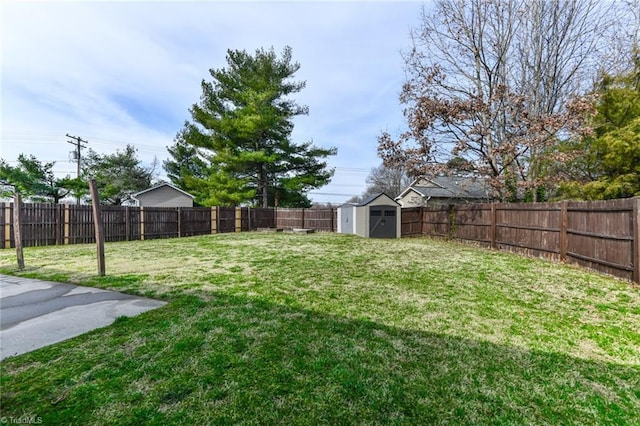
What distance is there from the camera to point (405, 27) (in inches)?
483

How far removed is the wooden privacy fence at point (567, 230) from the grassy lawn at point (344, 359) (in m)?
1.02

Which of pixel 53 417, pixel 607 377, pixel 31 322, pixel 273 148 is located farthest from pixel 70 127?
pixel 607 377

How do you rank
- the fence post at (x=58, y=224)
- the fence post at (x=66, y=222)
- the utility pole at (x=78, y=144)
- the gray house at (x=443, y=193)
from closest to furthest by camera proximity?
the fence post at (x=58, y=224) → the fence post at (x=66, y=222) → the gray house at (x=443, y=193) → the utility pole at (x=78, y=144)

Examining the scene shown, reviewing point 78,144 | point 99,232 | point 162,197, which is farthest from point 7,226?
→ point 78,144

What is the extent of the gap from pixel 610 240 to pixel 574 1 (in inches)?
432

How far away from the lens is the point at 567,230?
6.71m

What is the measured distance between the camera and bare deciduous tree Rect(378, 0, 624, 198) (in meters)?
11.0

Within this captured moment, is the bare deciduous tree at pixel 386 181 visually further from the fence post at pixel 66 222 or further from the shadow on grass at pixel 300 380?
the shadow on grass at pixel 300 380

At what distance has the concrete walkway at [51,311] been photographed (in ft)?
8.70

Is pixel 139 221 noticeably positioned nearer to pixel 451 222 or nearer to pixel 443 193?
pixel 451 222

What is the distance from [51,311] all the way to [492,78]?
15.0 metres

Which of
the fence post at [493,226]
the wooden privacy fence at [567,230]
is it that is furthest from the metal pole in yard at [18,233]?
the fence post at [493,226]

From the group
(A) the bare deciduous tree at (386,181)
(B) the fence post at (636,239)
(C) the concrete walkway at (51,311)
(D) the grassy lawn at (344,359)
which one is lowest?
(D) the grassy lawn at (344,359)

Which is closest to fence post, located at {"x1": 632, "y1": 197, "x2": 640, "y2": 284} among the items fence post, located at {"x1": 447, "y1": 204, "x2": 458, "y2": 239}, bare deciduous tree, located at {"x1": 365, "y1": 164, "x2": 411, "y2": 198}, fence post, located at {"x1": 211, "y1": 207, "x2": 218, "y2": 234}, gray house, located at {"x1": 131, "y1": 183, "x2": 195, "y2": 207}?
fence post, located at {"x1": 447, "y1": 204, "x2": 458, "y2": 239}
